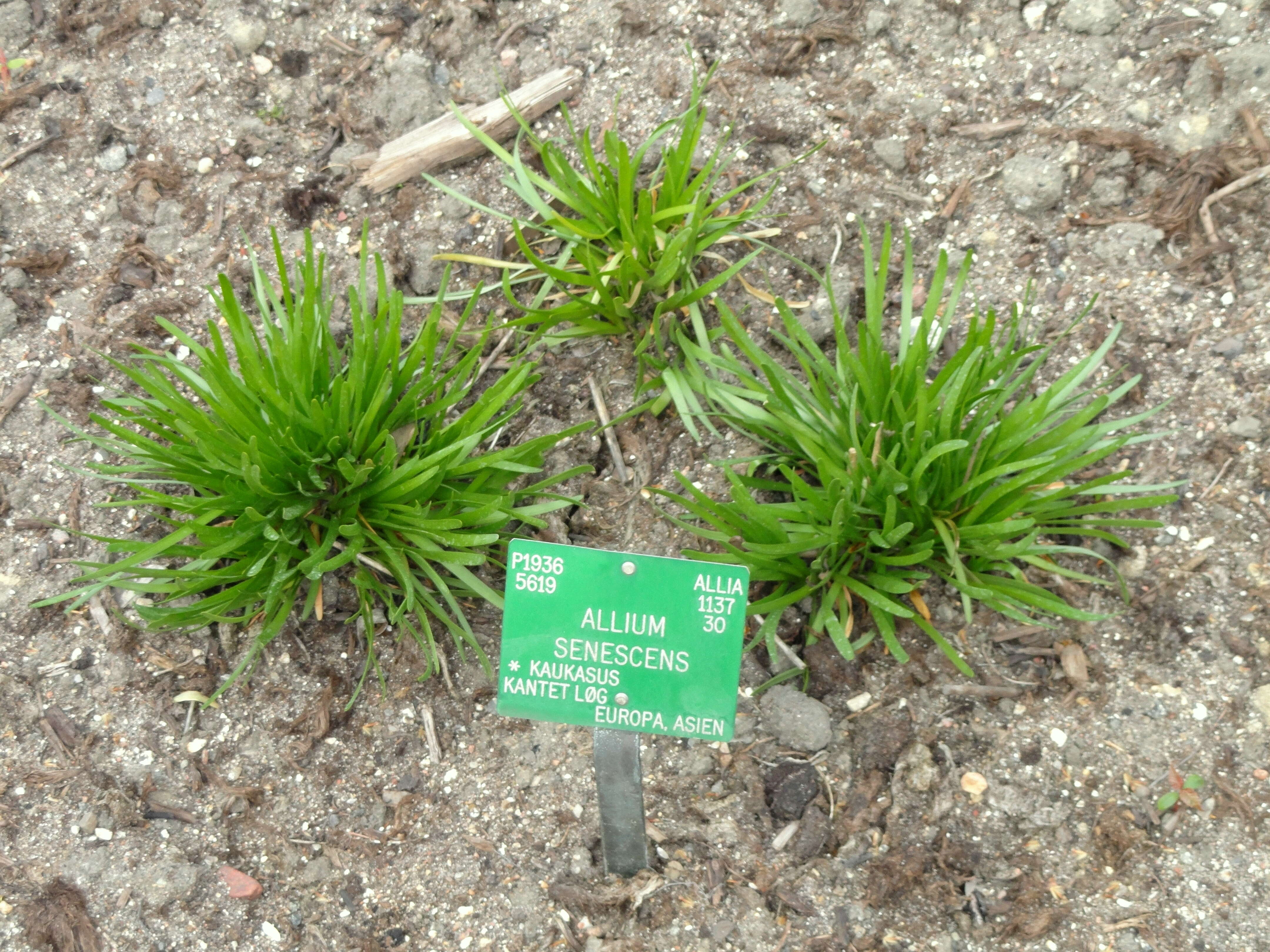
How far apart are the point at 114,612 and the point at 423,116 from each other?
178 centimetres

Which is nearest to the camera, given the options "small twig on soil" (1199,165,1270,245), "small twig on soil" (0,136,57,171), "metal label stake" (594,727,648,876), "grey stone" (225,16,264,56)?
"metal label stake" (594,727,648,876)

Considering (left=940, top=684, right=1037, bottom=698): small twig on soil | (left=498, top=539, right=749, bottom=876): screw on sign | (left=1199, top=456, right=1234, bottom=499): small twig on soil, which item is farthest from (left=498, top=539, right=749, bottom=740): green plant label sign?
(left=1199, top=456, right=1234, bottom=499): small twig on soil

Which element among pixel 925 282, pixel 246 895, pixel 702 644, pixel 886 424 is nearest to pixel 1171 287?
pixel 925 282

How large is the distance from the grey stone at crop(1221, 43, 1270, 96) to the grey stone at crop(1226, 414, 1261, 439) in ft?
3.30

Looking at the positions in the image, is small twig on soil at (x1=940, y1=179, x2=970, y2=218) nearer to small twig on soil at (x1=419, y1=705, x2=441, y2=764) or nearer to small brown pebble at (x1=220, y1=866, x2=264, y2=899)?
small twig on soil at (x1=419, y1=705, x2=441, y2=764)

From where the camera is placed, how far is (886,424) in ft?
7.66

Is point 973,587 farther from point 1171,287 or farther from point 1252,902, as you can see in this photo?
point 1171,287

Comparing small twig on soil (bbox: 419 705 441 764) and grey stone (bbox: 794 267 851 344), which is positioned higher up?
grey stone (bbox: 794 267 851 344)

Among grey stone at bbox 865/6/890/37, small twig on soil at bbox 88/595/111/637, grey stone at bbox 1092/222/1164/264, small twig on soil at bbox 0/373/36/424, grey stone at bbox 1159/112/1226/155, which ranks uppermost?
grey stone at bbox 865/6/890/37

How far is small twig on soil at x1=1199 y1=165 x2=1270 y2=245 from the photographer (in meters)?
2.68

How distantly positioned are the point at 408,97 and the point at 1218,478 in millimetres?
2650

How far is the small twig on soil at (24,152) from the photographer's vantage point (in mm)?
3113

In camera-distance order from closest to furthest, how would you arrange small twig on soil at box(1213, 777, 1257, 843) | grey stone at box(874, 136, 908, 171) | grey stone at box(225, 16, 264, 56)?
small twig on soil at box(1213, 777, 1257, 843) → grey stone at box(874, 136, 908, 171) → grey stone at box(225, 16, 264, 56)

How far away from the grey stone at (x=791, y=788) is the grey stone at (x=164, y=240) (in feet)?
7.76
